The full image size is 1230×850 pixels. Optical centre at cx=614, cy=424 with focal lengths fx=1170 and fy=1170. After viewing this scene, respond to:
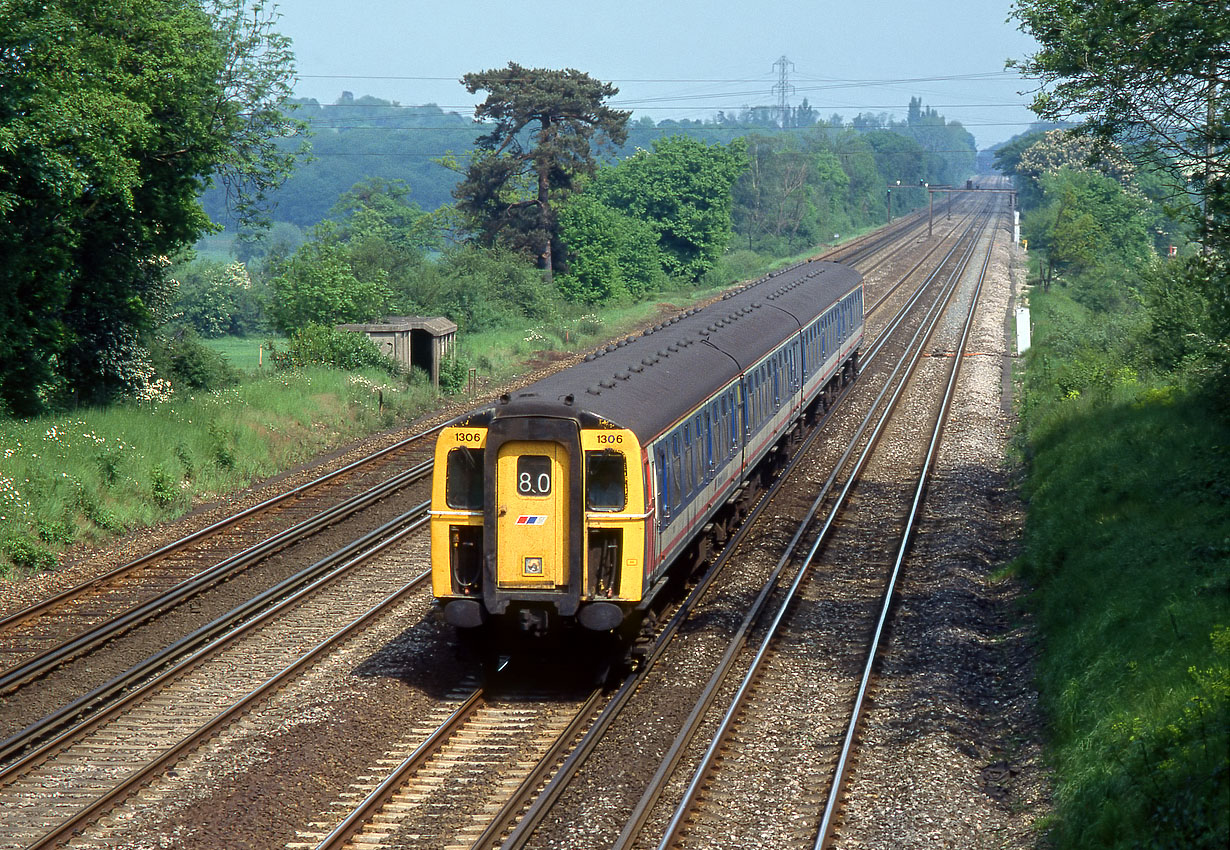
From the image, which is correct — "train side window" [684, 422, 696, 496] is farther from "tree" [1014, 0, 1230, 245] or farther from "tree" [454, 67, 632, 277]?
"tree" [454, 67, 632, 277]

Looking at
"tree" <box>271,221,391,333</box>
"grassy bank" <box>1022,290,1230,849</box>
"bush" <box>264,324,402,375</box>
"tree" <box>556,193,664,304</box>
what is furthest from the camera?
"tree" <box>556,193,664,304</box>

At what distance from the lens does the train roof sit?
12570mm

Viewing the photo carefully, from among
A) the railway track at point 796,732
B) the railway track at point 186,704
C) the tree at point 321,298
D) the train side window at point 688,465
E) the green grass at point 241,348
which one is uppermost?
the tree at point 321,298

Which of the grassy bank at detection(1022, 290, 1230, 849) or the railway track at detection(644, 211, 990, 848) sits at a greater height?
the grassy bank at detection(1022, 290, 1230, 849)

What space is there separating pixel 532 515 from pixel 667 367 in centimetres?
452

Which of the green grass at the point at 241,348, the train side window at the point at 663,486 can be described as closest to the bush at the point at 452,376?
the green grass at the point at 241,348

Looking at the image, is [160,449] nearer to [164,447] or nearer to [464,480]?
[164,447]

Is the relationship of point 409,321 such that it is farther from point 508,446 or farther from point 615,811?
point 615,811

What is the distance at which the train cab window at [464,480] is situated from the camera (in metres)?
12.4

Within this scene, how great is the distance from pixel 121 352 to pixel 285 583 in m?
13.5

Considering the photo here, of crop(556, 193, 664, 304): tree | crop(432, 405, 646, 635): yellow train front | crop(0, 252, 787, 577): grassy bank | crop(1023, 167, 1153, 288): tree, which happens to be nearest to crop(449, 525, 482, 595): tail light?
crop(432, 405, 646, 635): yellow train front

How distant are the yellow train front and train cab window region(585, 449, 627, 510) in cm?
1

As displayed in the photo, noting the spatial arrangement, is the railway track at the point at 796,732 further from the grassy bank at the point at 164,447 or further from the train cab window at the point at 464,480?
the grassy bank at the point at 164,447

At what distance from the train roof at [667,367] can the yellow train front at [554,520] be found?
18 cm
